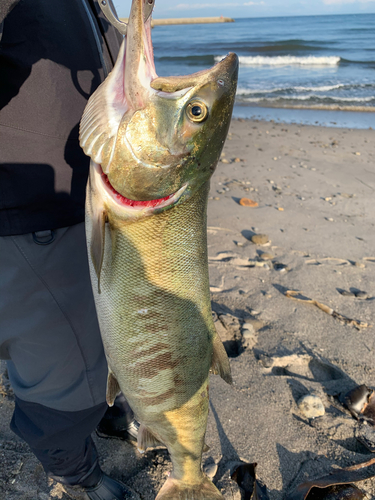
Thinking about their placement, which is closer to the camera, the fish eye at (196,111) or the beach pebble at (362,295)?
the fish eye at (196,111)

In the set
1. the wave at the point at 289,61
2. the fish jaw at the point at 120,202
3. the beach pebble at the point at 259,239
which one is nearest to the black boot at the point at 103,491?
the fish jaw at the point at 120,202

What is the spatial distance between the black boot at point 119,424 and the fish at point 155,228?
83 cm

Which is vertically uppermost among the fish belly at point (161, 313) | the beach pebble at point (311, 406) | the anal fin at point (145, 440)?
the fish belly at point (161, 313)

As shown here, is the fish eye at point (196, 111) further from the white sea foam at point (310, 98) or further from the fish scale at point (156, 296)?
the white sea foam at point (310, 98)

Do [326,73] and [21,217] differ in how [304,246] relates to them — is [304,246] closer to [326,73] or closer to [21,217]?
[21,217]

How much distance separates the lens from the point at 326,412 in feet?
9.32

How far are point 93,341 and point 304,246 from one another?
373cm

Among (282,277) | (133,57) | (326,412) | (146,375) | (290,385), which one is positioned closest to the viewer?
(133,57)

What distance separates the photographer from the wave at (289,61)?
22634 millimetres

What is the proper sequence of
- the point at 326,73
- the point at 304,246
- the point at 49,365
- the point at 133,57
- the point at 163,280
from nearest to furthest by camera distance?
the point at 133,57 → the point at 163,280 → the point at 49,365 → the point at 304,246 → the point at 326,73

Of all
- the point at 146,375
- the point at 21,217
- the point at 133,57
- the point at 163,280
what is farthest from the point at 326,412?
the point at 133,57

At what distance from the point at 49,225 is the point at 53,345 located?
2.03 ft

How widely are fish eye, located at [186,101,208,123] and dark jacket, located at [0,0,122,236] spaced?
2.07ft

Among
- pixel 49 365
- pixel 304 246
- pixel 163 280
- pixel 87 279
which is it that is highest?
pixel 163 280
